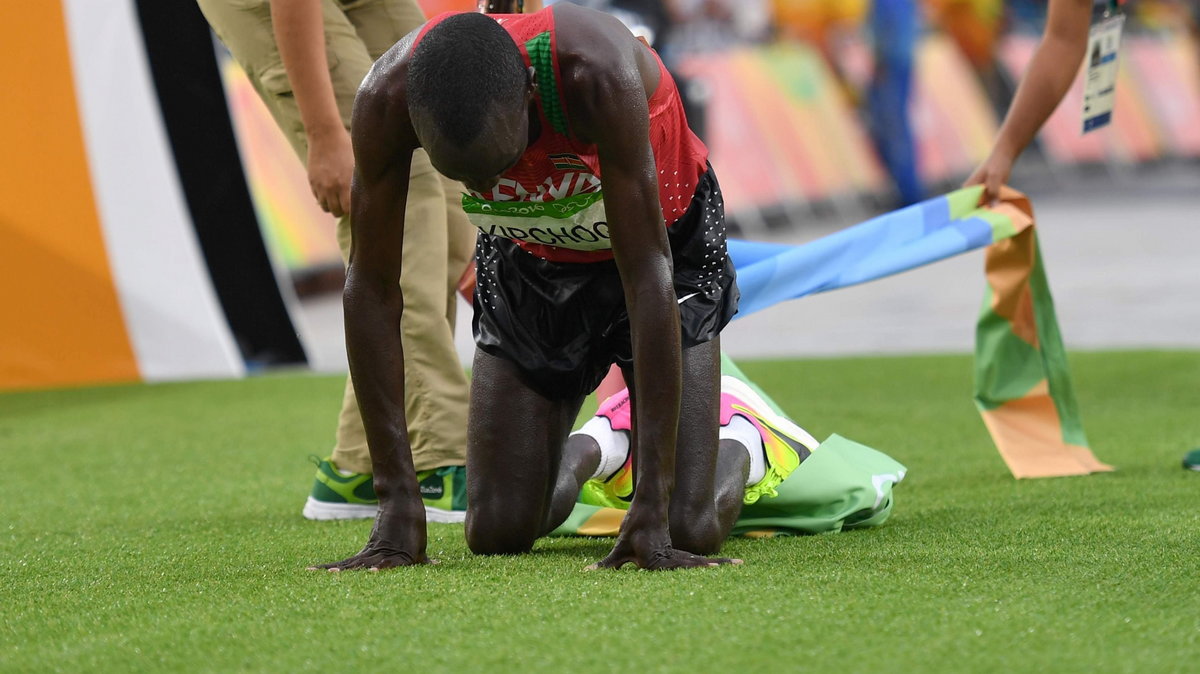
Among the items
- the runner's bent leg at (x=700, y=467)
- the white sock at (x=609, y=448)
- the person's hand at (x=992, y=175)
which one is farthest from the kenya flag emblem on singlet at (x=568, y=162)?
the person's hand at (x=992, y=175)

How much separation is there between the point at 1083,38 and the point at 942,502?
1201 mm

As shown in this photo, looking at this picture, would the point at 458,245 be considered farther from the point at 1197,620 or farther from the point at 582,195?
the point at 1197,620

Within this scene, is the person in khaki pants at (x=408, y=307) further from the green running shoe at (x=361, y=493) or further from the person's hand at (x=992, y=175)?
the person's hand at (x=992, y=175)

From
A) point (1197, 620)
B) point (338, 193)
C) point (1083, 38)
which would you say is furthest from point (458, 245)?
point (1197, 620)

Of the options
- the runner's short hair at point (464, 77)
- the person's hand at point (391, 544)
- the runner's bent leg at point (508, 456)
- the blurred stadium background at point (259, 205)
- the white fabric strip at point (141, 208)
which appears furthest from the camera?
the white fabric strip at point (141, 208)

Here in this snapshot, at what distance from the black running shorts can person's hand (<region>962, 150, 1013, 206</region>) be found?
1.06m

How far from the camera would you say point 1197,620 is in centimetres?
165

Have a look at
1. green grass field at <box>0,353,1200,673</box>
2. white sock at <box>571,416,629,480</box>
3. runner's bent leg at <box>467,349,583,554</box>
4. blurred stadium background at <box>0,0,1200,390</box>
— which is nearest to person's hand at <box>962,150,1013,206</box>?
green grass field at <box>0,353,1200,673</box>

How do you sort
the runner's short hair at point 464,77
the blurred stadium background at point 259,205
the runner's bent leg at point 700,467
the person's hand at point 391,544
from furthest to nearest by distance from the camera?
the blurred stadium background at point 259,205
the runner's bent leg at point 700,467
the person's hand at point 391,544
the runner's short hair at point 464,77

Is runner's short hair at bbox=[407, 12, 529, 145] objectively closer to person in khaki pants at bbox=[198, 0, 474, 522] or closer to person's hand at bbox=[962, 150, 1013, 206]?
person in khaki pants at bbox=[198, 0, 474, 522]

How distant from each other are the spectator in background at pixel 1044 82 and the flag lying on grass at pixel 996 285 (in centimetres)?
9

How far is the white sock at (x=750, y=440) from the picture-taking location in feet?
8.27

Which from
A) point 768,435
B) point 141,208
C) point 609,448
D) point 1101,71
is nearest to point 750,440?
point 768,435

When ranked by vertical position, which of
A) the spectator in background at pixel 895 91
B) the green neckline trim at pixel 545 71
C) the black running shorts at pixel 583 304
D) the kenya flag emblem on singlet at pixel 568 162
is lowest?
the spectator in background at pixel 895 91
